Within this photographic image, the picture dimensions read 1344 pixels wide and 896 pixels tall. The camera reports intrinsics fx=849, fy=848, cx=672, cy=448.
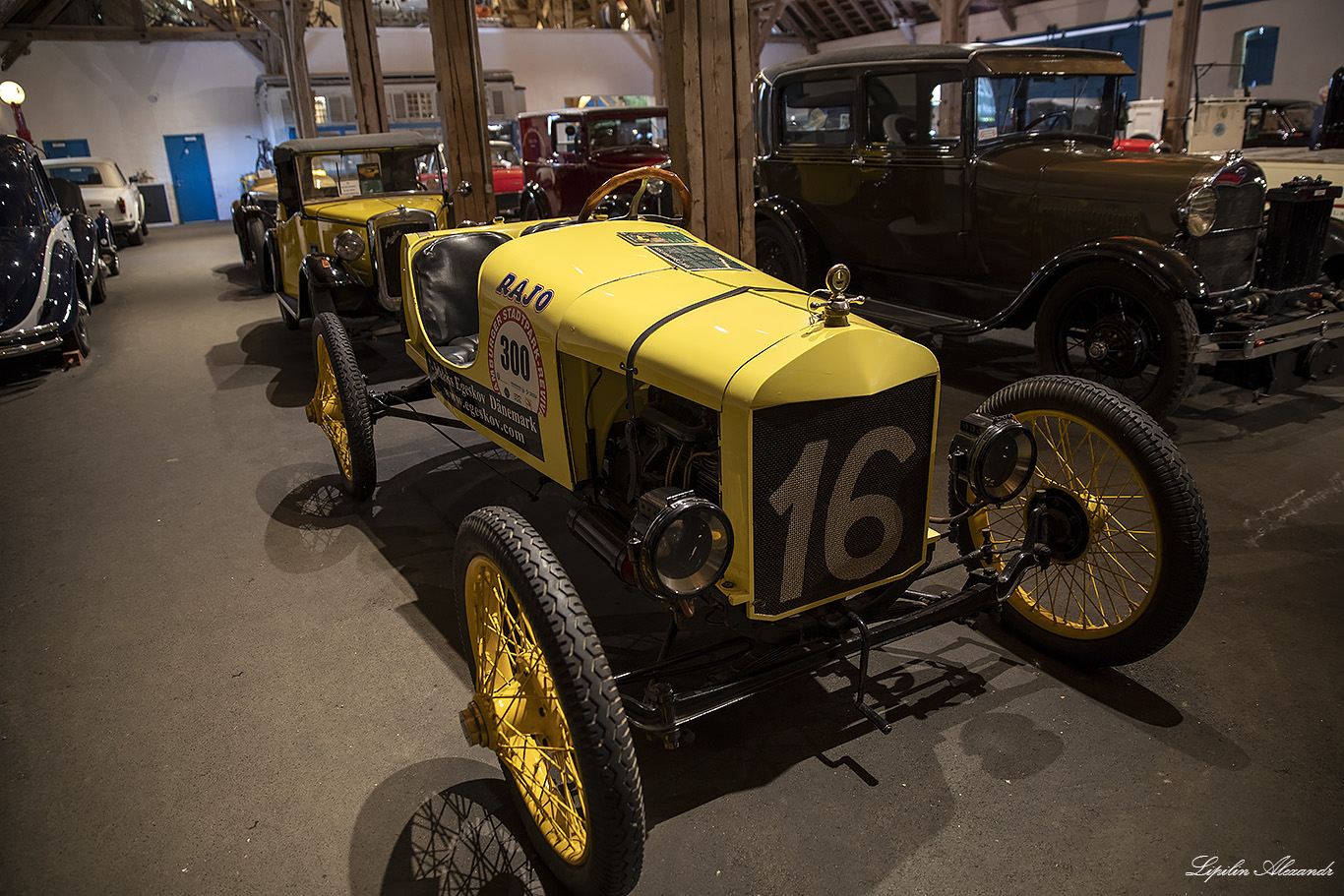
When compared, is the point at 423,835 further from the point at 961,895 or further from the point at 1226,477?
the point at 1226,477

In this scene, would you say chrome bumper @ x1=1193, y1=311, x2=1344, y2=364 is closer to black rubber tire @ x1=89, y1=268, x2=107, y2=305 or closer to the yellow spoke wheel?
the yellow spoke wheel

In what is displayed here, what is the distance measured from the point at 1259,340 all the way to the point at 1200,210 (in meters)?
0.70

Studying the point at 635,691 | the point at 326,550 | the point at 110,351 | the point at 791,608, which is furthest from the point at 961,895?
the point at 110,351

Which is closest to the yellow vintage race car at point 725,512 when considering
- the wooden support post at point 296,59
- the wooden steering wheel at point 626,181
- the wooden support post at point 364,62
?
the wooden steering wheel at point 626,181

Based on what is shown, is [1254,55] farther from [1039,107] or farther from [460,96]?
[460,96]

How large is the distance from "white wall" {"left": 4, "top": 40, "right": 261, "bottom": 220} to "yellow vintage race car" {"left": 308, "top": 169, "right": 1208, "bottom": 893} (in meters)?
19.1

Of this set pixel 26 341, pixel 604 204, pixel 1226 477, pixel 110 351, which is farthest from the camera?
pixel 604 204

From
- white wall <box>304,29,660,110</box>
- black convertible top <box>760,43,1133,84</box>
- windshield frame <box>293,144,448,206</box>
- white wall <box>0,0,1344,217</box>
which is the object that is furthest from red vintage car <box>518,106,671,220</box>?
white wall <box>0,0,1344,217</box>

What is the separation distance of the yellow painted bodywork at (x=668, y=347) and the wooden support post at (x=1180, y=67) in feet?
27.3

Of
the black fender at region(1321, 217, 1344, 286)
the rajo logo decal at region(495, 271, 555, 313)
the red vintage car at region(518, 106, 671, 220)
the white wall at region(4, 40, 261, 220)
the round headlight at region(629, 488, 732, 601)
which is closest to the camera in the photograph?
the round headlight at region(629, 488, 732, 601)

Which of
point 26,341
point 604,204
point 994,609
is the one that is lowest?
point 994,609

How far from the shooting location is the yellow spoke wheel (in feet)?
11.6

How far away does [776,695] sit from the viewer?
2.46 m

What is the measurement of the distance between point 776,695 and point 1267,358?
3385 millimetres
